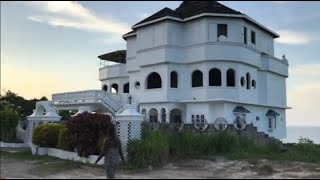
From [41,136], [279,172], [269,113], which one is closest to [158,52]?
[269,113]

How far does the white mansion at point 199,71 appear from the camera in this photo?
3136cm

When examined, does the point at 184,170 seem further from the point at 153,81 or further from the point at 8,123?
the point at 153,81

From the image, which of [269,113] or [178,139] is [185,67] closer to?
[269,113]

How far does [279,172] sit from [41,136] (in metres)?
11.1

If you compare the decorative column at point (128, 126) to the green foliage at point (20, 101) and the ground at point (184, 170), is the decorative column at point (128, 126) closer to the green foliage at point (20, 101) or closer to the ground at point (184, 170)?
the ground at point (184, 170)

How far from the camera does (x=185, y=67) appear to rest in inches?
1305

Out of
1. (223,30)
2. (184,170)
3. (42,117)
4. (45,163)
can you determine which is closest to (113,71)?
(223,30)

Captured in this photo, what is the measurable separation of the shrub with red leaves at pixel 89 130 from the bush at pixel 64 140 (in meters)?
1.27

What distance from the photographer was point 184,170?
15.0 metres

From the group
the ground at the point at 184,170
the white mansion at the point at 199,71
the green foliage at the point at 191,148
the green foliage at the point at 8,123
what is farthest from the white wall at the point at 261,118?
the green foliage at the point at 8,123

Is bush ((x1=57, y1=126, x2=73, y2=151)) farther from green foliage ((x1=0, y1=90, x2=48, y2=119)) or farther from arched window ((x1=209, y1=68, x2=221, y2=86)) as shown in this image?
green foliage ((x1=0, y1=90, x2=48, y2=119))

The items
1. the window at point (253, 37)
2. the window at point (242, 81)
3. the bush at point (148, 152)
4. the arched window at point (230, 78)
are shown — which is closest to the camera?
the bush at point (148, 152)

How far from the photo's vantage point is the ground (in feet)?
45.6

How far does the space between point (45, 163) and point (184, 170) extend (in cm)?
579
